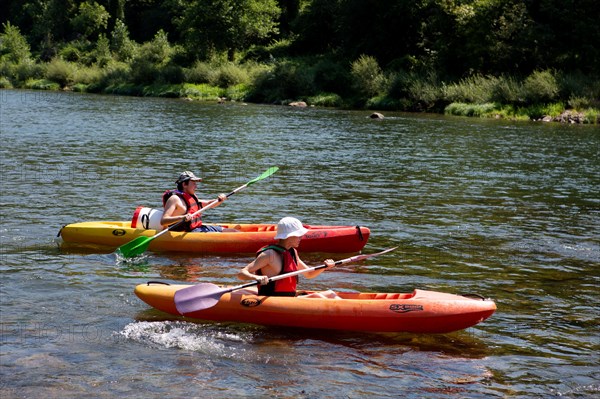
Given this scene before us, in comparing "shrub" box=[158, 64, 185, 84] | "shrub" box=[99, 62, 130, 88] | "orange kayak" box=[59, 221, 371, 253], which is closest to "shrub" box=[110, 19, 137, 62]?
"shrub" box=[99, 62, 130, 88]

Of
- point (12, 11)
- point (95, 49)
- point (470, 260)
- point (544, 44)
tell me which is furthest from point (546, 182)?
point (12, 11)

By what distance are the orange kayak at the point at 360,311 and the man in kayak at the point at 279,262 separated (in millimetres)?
185

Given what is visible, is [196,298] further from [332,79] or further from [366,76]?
[332,79]

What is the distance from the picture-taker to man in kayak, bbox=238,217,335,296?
770cm

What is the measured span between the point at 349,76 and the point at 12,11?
58.2 meters

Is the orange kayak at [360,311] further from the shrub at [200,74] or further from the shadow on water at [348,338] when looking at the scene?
the shrub at [200,74]

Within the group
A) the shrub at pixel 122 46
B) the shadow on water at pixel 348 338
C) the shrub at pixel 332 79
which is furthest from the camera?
the shrub at pixel 122 46

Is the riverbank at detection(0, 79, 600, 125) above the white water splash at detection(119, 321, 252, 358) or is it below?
above

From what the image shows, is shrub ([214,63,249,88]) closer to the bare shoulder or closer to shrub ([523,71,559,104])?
shrub ([523,71,559,104])

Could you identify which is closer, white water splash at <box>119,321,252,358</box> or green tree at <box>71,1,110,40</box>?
white water splash at <box>119,321,252,358</box>

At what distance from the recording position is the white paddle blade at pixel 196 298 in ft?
→ 25.6

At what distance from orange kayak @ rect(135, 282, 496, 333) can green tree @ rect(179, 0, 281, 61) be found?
46.2 metres

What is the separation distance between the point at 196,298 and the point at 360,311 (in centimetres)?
157

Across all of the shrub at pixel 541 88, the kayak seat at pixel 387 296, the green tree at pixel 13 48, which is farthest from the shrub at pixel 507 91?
the green tree at pixel 13 48
